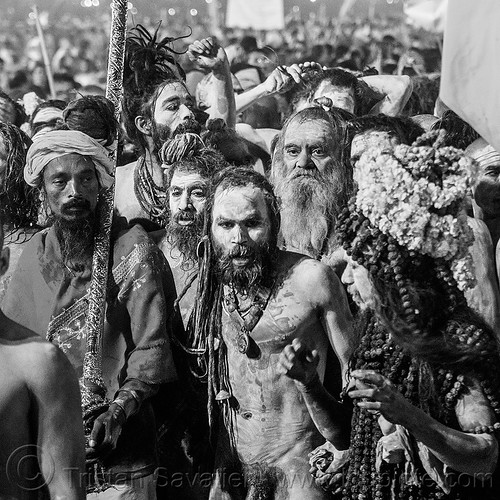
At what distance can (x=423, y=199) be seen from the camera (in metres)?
3.13

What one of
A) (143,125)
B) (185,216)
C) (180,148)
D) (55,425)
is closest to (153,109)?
(143,125)

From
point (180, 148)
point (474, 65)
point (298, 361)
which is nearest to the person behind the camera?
point (298, 361)

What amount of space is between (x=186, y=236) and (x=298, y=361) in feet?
2.74

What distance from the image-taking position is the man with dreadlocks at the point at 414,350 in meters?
2.89

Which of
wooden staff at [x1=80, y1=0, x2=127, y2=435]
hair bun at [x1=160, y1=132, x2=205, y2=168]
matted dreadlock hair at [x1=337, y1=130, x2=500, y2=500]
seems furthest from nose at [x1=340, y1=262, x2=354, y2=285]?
wooden staff at [x1=80, y1=0, x2=127, y2=435]

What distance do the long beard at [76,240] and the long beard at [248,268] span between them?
1.59ft

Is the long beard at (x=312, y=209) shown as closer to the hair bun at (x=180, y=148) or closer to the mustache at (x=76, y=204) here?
the hair bun at (x=180, y=148)

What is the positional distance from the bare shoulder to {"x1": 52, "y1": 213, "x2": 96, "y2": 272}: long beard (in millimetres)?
673

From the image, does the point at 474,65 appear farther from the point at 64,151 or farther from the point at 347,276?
the point at 64,151

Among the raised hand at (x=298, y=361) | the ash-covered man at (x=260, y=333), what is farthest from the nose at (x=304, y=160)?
the raised hand at (x=298, y=361)

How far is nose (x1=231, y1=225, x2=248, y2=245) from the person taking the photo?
3.42 m

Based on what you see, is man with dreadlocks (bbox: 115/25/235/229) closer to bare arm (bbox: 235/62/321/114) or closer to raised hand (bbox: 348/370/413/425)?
bare arm (bbox: 235/62/321/114)

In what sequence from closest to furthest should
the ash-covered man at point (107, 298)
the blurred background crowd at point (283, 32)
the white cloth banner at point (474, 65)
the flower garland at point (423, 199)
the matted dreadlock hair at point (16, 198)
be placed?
1. the flower garland at point (423, 199)
2. the white cloth banner at point (474, 65)
3. the ash-covered man at point (107, 298)
4. the matted dreadlock hair at point (16, 198)
5. the blurred background crowd at point (283, 32)

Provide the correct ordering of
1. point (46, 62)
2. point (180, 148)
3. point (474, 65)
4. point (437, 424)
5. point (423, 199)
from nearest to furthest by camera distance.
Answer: point (437, 424), point (423, 199), point (474, 65), point (180, 148), point (46, 62)
